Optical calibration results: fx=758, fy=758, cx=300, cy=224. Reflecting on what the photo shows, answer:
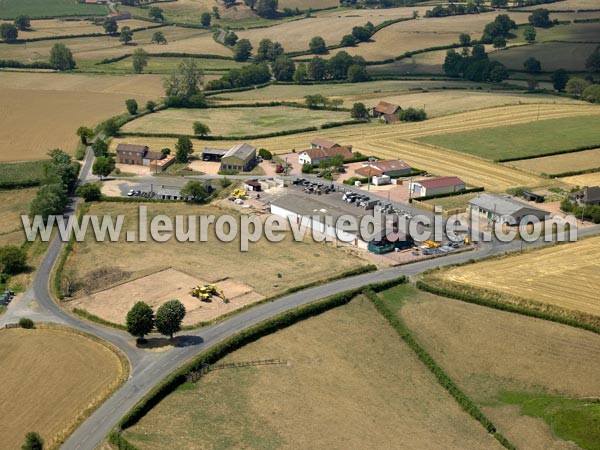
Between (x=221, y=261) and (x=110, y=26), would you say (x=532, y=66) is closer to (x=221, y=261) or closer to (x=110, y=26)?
(x=110, y=26)

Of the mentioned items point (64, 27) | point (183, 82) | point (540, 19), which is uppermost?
point (540, 19)

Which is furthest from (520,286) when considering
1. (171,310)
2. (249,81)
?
(249,81)

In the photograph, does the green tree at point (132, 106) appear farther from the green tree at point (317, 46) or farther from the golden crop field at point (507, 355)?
the golden crop field at point (507, 355)

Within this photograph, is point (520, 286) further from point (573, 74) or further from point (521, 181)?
point (573, 74)

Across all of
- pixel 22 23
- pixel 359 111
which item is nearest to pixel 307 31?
pixel 22 23

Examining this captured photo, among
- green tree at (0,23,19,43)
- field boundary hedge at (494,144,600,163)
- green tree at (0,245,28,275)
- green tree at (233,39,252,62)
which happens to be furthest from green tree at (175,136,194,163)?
green tree at (0,23,19,43)

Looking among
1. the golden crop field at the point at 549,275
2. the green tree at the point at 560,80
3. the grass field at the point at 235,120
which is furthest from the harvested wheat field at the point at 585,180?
the green tree at the point at 560,80

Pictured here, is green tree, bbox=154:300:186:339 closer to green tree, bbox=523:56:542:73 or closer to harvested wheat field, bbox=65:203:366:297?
harvested wheat field, bbox=65:203:366:297
